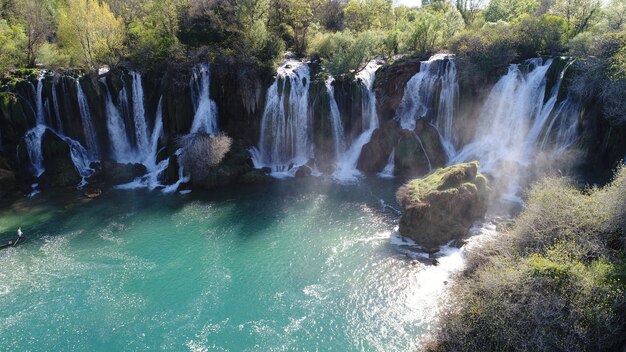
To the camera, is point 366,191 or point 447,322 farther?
point 366,191

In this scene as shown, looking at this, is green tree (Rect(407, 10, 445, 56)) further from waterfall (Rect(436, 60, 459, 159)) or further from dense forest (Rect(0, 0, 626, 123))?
waterfall (Rect(436, 60, 459, 159))

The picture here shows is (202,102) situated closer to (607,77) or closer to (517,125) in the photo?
(517,125)

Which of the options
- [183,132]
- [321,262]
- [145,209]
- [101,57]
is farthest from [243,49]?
[321,262]

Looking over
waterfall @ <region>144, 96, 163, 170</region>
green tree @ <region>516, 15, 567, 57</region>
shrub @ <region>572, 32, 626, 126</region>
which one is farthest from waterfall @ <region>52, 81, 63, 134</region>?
shrub @ <region>572, 32, 626, 126</region>

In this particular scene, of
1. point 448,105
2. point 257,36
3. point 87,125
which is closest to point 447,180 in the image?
point 448,105

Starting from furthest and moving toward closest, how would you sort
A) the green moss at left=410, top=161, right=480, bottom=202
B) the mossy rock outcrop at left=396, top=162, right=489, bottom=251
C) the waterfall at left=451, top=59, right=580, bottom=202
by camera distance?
the waterfall at left=451, top=59, right=580, bottom=202 < the green moss at left=410, top=161, right=480, bottom=202 < the mossy rock outcrop at left=396, top=162, right=489, bottom=251

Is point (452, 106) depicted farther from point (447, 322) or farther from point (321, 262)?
point (447, 322)

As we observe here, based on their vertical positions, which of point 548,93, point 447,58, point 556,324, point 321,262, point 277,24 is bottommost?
point 321,262
